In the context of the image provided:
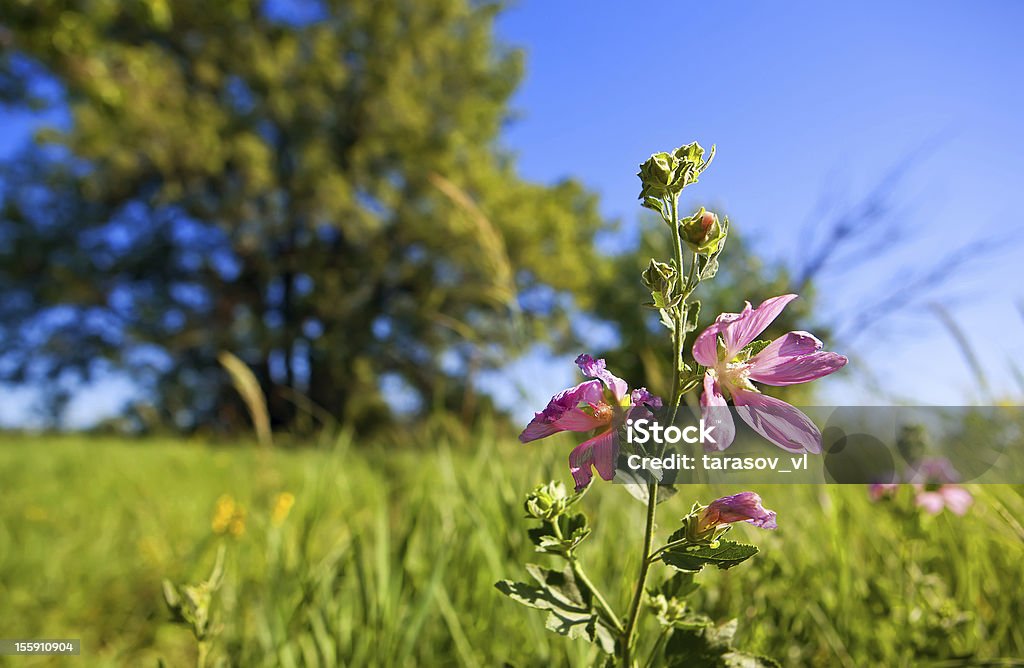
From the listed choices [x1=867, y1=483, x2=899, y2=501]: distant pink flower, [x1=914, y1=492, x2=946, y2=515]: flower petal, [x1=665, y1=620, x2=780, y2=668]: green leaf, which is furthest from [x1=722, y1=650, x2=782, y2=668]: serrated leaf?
[x1=914, y1=492, x2=946, y2=515]: flower petal

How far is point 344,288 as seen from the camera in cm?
1396

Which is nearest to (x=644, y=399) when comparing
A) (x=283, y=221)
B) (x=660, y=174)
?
(x=660, y=174)

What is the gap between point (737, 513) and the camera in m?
0.43

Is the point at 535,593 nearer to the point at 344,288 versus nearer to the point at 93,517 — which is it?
the point at 93,517

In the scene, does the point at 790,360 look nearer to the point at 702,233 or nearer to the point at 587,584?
the point at 702,233

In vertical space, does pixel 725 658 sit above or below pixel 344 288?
below

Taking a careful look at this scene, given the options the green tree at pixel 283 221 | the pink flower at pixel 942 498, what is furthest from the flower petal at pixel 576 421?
the green tree at pixel 283 221

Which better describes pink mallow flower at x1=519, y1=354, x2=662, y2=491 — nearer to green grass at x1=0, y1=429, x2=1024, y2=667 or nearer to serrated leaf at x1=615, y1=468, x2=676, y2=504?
serrated leaf at x1=615, y1=468, x2=676, y2=504

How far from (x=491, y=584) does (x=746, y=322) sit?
0.89 m

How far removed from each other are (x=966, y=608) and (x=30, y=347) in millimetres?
16857

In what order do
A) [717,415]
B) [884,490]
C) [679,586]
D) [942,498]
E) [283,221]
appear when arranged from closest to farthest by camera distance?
[717,415]
[679,586]
[884,490]
[942,498]
[283,221]

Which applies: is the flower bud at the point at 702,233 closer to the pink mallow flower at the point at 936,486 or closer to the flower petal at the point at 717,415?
the flower petal at the point at 717,415

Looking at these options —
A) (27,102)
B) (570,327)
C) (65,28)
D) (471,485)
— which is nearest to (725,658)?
(471,485)

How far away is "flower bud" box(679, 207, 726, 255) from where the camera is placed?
1.42ft
